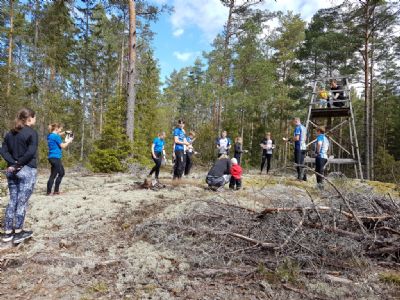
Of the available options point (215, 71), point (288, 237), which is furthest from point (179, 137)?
point (215, 71)

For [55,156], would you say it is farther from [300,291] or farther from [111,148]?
[300,291]

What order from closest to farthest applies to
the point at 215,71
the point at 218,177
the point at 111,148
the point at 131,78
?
1. the point at 218,177
2. the point at 111,148
3. the point at 131,78
4. the point at 215,71

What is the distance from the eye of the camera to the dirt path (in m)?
2.91

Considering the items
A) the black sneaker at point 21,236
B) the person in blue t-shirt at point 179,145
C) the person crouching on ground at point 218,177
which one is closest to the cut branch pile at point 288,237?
the black sneaker at point 21,236

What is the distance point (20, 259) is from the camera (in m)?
3.58

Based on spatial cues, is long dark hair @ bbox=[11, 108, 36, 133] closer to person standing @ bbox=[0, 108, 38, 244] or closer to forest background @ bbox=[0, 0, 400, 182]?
person standing @ bbox=[0, 108, 38, 244]

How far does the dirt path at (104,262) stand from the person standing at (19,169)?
29cm

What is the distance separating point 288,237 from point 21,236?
3.41 m

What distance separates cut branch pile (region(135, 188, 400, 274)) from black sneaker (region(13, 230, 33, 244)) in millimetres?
1423

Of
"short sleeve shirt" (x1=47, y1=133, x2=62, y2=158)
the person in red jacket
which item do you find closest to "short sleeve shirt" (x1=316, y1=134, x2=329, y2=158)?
the person in red jacket

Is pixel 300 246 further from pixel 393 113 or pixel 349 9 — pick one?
pixel 393 113

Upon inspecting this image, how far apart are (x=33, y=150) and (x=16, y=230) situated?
3.55 feet

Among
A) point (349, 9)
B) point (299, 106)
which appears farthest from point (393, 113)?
point (349, 9)

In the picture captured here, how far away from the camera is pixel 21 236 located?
4.10 m
